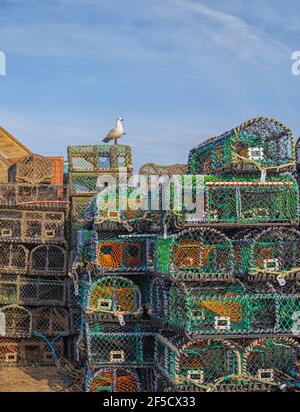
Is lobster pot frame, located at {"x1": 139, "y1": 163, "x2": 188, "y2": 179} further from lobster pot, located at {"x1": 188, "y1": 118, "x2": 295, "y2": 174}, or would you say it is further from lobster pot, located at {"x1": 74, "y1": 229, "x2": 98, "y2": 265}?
lobster pot, located at {"x1": 188, "y1": 118, "x2": 295, "y2": 174}

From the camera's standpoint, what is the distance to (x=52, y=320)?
33.5 feet

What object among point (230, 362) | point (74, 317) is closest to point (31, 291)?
point (74, 317)

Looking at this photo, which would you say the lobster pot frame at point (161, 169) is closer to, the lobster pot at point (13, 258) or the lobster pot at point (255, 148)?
the lobster pot at point (13, 258)

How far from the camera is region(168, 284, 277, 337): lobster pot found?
595 centimetres

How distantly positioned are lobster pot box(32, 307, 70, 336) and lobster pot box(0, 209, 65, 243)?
1198mm

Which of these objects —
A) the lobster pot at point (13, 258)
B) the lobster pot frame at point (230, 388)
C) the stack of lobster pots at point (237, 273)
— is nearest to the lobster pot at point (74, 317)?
the lobster pot at point (13, 258)

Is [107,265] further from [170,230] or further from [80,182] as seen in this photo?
[80,182]

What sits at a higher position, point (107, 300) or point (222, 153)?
point (222, 153)

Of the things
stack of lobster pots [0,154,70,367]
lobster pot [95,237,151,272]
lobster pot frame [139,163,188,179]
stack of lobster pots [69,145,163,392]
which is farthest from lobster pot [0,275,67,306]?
lobster pot [95,237,151,272]

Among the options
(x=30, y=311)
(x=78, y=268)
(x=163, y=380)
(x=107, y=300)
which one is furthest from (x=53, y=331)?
(x=163, y=380)

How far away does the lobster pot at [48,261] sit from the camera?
393 inches

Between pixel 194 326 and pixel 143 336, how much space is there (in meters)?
1.56

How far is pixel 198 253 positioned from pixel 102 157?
4179 mm

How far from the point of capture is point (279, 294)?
20.2 feet
